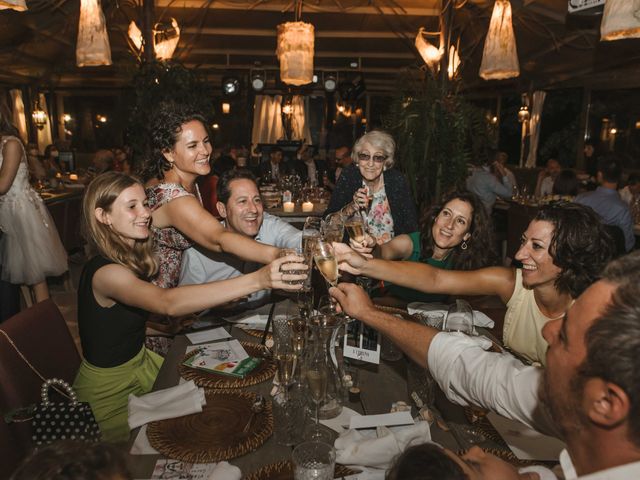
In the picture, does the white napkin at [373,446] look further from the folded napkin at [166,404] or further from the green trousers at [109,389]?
Answer: the green trousers at [109,389]

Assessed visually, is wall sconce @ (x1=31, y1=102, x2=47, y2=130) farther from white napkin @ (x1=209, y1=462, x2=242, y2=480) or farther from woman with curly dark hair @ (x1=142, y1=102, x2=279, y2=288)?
white napkin @ (x1=209, y1=462, x2=242, y2=480)

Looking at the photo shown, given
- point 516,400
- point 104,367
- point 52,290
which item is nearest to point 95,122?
point 52,290

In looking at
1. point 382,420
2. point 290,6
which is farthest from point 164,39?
point 382,420

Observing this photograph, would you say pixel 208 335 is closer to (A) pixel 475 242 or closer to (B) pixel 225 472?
(B) pixel 225 472

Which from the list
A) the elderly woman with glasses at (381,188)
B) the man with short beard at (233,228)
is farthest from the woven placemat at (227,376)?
the elderly woman with glasses at (381,188)

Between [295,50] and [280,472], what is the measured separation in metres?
4.65

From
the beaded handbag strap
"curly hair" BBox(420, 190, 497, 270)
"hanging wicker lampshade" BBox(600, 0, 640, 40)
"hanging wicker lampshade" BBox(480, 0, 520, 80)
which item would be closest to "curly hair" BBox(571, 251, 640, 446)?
the beaded handbag strap

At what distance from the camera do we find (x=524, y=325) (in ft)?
7.12

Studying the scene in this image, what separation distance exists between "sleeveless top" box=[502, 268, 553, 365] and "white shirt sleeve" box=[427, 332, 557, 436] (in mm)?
737

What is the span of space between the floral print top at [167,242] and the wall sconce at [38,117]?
46.1ft

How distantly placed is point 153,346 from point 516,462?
6.54ft

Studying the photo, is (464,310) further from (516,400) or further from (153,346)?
(153,346)

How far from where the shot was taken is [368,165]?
3805mm

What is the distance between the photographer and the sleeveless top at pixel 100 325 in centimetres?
201
